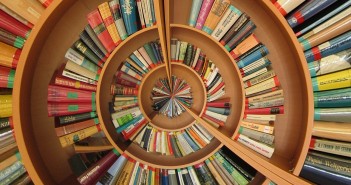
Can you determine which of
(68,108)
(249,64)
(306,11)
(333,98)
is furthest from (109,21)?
(333,98)

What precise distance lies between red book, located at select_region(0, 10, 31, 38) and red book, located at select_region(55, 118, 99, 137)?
0.50 meters

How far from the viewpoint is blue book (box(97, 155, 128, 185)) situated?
121 centimetres

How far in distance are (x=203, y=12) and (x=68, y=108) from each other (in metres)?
0.90

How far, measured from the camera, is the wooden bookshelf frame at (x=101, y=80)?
97 centimetres

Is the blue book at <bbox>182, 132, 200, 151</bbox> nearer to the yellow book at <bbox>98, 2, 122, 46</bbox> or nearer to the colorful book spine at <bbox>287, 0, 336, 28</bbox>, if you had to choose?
the yellow book at <bbox>98, 2, 122, 46</bbox>

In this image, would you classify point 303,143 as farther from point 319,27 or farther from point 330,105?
point 319,27

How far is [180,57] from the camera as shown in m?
1.33

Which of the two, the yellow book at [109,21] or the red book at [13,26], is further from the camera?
the yellow book at [109,21]

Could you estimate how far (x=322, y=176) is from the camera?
1.04 m

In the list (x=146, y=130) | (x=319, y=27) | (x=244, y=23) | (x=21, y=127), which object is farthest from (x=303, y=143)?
(x=21, y=127)

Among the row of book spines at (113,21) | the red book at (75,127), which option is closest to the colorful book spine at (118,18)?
the row of book spines at (113,21)

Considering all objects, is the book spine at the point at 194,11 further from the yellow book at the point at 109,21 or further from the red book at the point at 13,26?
the red book at the point at 13,26

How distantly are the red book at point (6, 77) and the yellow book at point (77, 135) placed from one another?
14.7 inches

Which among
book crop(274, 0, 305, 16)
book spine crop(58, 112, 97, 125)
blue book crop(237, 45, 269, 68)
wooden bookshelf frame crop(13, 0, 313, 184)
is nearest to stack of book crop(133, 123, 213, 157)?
wooden bookshelf frame crop(13, 0, 313, 184)
